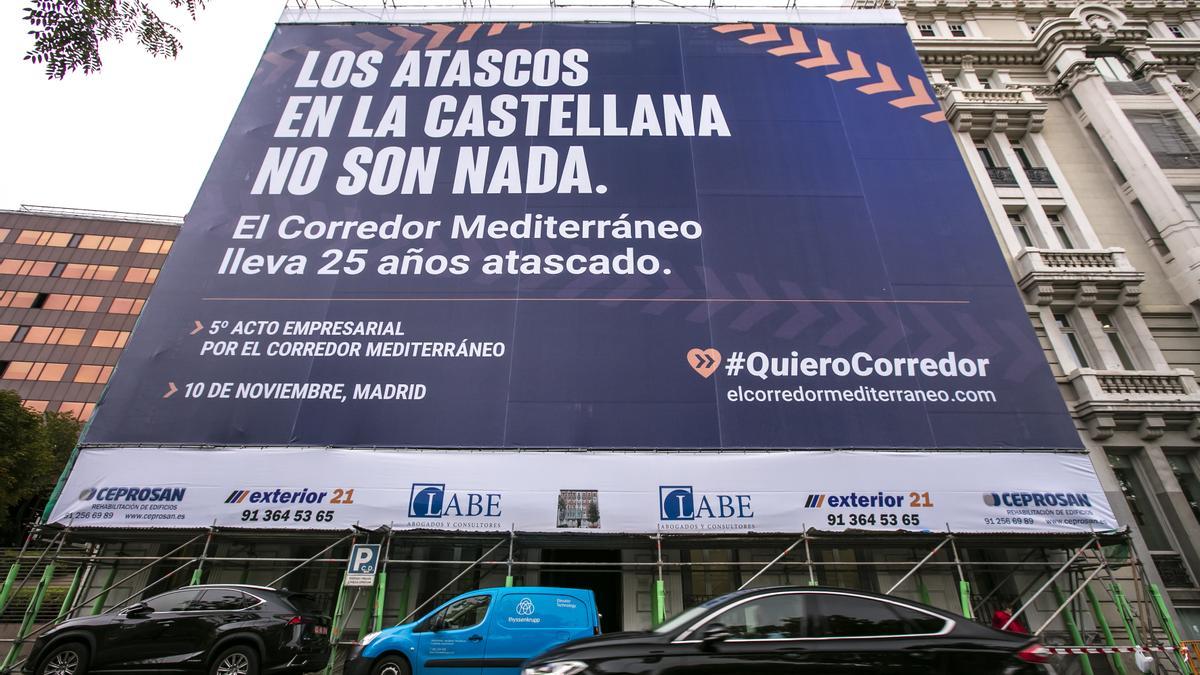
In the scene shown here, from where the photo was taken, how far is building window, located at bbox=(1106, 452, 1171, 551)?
1313cm

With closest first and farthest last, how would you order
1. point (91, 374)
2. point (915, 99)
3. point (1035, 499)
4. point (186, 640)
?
point (186, 640)
point (1035, 499)
point (915, 99)
point (91, 374)

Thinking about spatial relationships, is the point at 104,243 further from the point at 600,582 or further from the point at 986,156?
the point at 986,156

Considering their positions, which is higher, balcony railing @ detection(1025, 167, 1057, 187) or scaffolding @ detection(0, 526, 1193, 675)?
balcony railing @ detection(1025, 167, 1057, 187)

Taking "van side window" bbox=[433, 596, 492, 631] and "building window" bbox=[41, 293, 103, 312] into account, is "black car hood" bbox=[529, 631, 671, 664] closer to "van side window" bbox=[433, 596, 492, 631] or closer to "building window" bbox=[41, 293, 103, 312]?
"van side window" bbox=[433, 596, 492, 631]

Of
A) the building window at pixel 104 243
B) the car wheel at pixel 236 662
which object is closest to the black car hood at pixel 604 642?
the car wheel at pixel 236 662

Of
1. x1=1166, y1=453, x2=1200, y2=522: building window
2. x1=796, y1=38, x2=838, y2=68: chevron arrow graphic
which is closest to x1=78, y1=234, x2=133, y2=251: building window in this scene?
x1=796, y1=38, x2=838, y2=68: chevron arrow graphic

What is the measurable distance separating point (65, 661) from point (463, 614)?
17.2 ft

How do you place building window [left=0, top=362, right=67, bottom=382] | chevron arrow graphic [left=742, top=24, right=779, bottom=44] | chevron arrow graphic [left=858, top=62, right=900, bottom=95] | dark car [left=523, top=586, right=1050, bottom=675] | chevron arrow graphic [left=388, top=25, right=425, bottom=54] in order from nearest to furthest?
dark car [left=523, top=586, right=1050, bottom=675], chevron arrow graphic [left=858, top=62, right=900, bottom=95], chevron arrow graphic [left=388, top=25, right=425, bottom=54], chevron arrow graphic [left=742, top=24, right=779, bottom=44], building window [left=0, top=362, right=67, bottom=382]

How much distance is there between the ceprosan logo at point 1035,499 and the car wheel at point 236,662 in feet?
40.5

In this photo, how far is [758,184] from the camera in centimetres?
1510

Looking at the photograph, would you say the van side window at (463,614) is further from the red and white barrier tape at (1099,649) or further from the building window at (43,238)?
the building window at (43,238)

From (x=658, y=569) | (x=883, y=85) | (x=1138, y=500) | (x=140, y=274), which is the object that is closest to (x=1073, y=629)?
(x=1138, y=500)

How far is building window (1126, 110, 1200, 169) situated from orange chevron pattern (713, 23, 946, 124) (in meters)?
7.02

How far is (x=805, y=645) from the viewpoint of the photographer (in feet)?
14.6
